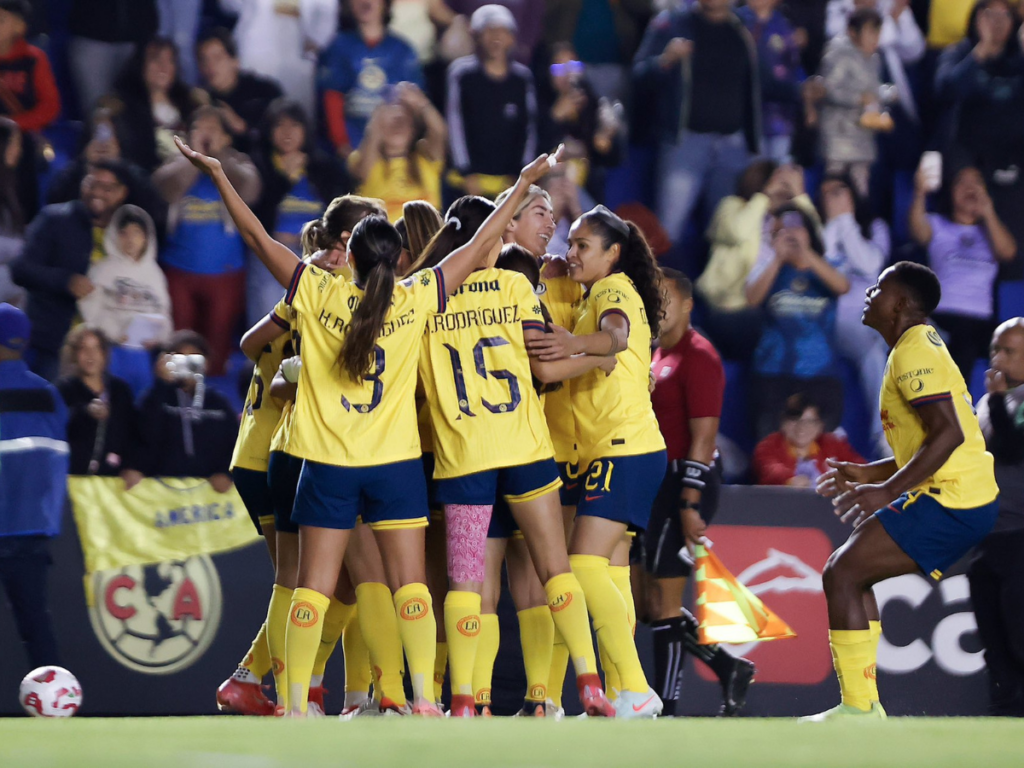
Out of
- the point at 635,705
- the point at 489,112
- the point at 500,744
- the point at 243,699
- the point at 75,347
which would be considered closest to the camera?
the point at 500,744

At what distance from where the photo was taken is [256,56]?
8.94 m

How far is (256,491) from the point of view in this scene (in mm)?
5488

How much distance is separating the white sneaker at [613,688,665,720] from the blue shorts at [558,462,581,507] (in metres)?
0.84

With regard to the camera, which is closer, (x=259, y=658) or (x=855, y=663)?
(x=855, y=663)

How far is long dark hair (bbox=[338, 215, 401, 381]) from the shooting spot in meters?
4.73

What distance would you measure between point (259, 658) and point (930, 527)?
279 cm

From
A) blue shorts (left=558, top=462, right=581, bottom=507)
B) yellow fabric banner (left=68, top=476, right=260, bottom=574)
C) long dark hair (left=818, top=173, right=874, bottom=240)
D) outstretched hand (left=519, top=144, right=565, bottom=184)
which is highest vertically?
long dark hair (left=818, top=173, right=874, bottom=240)

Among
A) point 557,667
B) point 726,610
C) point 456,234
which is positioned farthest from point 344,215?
point 726,610

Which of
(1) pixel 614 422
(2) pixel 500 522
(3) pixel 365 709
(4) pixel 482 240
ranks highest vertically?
(4) pixel 482 240

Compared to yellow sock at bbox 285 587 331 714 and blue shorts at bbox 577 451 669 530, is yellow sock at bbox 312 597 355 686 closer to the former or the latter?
yellow sock at bbox 285 587 331 714

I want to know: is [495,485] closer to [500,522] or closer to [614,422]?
[500,522]

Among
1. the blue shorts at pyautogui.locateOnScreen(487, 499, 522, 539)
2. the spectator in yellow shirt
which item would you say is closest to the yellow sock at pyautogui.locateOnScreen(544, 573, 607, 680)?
the blue shorts at pyautogui.locateOnScreen(487, 499, 522, 539)

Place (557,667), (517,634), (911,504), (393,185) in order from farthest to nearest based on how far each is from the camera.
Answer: (393,185)
(517,634)
(557,667)
(911,504)

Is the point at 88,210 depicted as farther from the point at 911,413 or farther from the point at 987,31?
the point at 987,31
